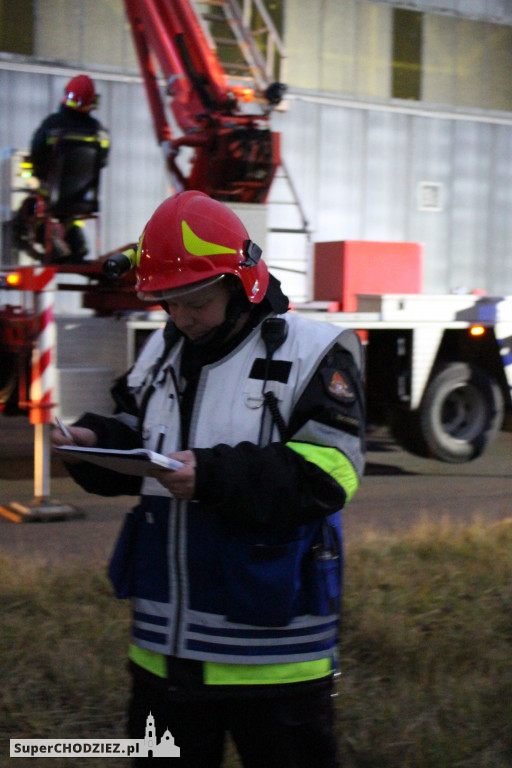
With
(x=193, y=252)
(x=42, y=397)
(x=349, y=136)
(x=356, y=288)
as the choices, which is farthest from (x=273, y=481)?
(x=349, y=136)

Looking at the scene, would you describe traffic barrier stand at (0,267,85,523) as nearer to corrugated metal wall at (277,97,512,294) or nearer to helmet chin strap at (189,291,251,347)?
helmet chin strap at (189,291,251,347)

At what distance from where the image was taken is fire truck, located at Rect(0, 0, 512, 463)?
951cm

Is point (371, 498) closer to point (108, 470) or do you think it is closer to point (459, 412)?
point (459, 412)

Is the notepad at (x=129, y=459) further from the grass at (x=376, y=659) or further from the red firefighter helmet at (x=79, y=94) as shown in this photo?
the red firefighter helmet at (x=79, y=94)

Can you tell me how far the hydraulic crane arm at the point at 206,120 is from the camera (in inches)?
373

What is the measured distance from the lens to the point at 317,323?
95.7 inches

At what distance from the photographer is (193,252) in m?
2.36

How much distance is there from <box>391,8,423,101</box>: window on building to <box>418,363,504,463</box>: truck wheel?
35.2 feet

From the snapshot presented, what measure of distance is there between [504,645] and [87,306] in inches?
234

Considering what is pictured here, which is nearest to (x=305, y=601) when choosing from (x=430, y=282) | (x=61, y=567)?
(x=61, y=567)

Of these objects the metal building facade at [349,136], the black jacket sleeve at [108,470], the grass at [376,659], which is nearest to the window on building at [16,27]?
the metal building facade at [349,136]

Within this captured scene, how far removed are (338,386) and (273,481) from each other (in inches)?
10.7

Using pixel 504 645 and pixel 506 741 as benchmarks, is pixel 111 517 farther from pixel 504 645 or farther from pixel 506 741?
pixel 506 741

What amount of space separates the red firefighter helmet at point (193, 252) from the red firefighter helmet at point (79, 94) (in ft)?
22.2
